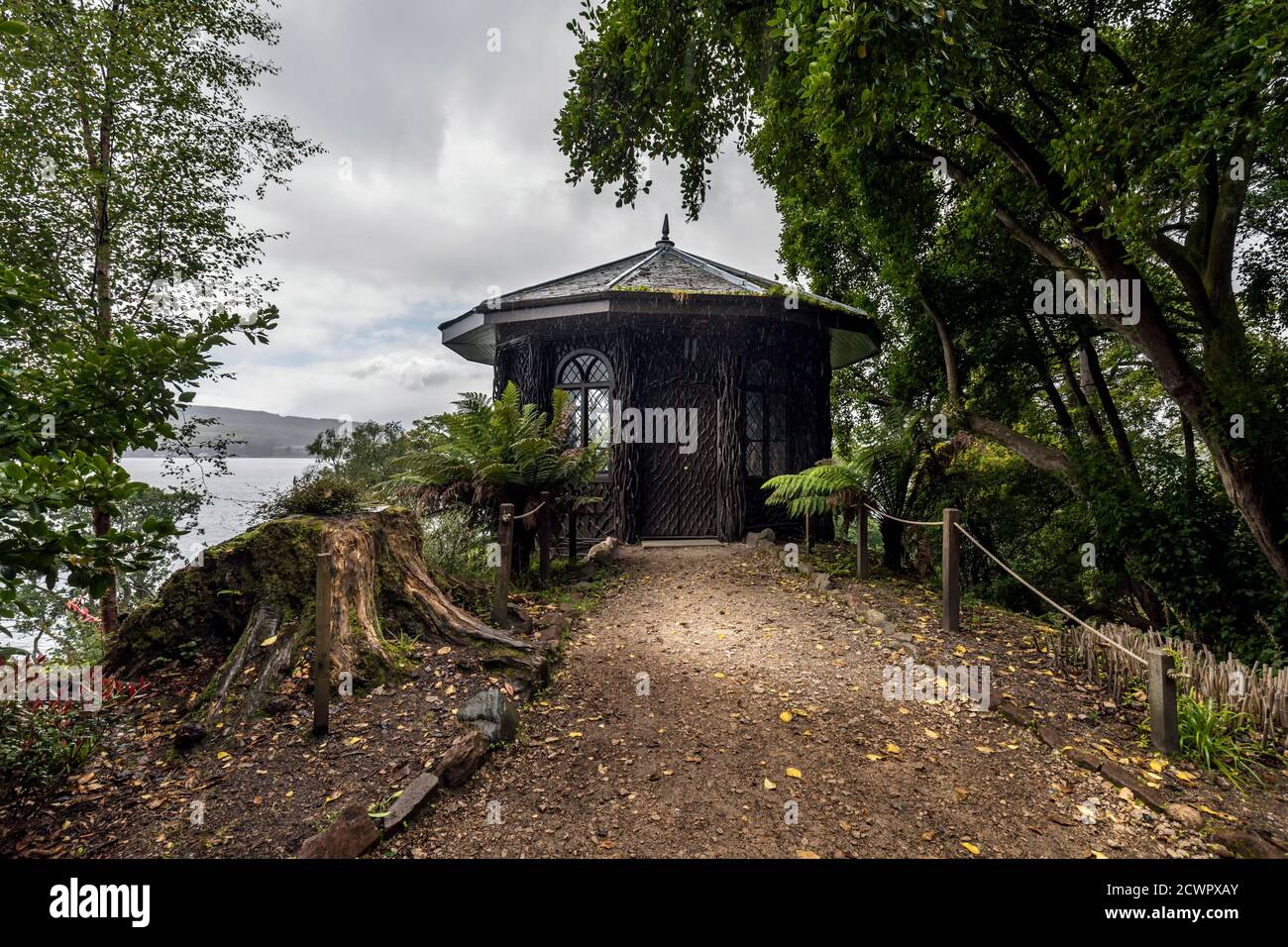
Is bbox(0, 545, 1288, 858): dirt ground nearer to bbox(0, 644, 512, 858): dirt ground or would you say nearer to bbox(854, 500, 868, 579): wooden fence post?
bbox(0, 644, 512, 858): dirt ground

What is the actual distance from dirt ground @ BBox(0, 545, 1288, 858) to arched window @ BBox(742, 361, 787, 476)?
536 centimetres

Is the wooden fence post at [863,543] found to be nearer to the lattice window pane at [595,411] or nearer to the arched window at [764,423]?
the arched window at [764,423]

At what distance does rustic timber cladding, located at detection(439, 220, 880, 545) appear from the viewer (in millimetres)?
8641

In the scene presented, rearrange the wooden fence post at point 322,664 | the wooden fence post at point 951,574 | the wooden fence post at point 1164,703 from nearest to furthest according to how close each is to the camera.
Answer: the wooden fence post at point 322,664, the wooden fence post at point 1164,703, the wooden fence post at point 951,574

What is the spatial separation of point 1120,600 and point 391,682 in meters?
12.9

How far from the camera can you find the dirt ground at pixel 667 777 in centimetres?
225

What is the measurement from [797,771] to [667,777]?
69cm

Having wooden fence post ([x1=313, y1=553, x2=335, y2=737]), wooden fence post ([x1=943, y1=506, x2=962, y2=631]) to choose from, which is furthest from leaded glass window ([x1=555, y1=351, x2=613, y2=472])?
wooden fence post ([x1=313, y1=553, x2=335, y2=737])

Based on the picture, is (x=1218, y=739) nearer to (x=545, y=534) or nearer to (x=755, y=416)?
(x=545, y=534)

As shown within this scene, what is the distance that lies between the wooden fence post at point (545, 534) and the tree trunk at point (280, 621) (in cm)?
212

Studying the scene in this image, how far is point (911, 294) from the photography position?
8.81m

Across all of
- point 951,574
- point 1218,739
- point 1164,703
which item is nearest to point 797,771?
point 1164,703

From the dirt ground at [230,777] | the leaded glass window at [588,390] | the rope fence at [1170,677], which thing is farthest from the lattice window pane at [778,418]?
the dirt ground at [230,777]
